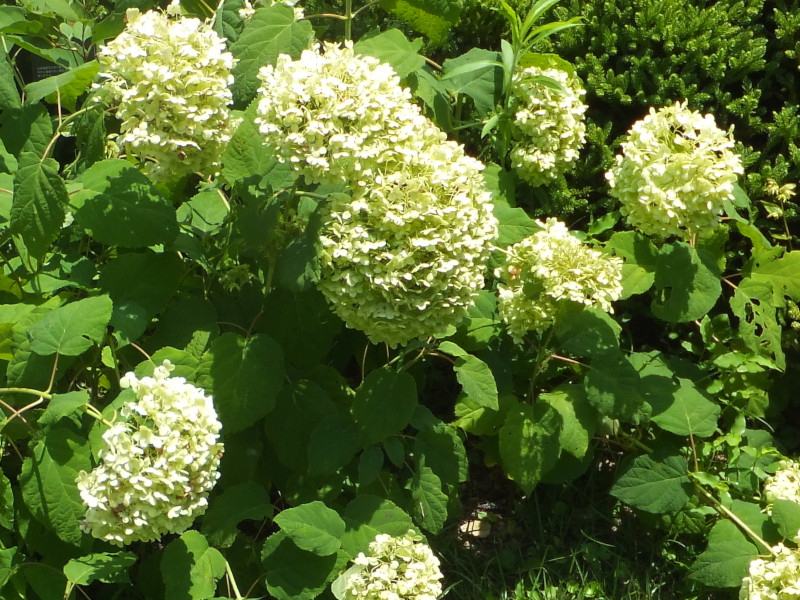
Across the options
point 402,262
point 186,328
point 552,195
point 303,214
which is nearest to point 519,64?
point 552,195

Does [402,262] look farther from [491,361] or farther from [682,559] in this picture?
[682,559]

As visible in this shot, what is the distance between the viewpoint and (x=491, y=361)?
10.1 feet

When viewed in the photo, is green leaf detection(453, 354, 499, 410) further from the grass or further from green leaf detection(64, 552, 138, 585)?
green leaf detection(64, 552, 138, 585)

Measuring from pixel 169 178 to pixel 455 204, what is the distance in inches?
31.4

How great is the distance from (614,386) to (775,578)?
2.34 ft


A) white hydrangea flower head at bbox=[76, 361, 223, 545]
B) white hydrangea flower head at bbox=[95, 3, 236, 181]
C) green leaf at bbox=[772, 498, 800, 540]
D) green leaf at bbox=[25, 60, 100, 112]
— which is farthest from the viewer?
green leaf at bbox=[25, 60, 100, 112]

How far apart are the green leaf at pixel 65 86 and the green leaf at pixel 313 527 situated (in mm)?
1509

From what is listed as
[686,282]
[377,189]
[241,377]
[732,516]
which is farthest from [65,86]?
[732,516]

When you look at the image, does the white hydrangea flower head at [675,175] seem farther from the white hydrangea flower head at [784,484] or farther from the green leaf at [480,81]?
the white hydrangea flower head at [784,484]

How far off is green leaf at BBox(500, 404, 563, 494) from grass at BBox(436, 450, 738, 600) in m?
0.42

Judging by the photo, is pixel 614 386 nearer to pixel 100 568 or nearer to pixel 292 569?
pixel 292 569

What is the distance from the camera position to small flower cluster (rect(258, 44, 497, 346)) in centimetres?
216

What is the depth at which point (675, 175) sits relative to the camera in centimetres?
261

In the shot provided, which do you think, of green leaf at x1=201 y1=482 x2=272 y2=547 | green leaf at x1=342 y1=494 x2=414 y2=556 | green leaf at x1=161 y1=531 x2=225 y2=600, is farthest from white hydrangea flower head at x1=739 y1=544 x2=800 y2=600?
green leaf at x1=161 y1=531 x2=225 y2=600
